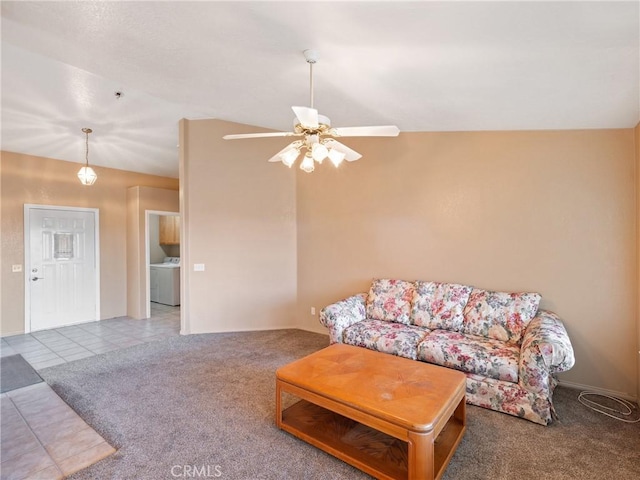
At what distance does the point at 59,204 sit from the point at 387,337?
5.73 m

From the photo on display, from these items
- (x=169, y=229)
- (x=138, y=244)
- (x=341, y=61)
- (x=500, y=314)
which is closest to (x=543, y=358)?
(x=500, y=314)

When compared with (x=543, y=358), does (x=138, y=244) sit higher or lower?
higher

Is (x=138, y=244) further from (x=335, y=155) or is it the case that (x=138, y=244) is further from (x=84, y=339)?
(x=335, y=155)

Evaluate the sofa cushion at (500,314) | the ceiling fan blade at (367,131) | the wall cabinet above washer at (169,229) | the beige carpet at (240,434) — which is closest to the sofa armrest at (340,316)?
the beige carpet at (240,434)

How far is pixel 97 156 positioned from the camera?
525 centimetres

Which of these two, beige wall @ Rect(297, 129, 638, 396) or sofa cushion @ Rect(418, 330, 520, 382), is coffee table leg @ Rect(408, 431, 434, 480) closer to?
sofa cushion @ Rect(418, 330, 520, 382)

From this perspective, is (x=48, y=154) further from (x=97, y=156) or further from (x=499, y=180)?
(x=499, y=180)

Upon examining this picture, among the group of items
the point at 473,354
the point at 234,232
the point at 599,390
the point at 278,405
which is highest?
the point at 234,232

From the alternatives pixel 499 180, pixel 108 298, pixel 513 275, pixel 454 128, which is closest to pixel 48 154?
pixel 108 298

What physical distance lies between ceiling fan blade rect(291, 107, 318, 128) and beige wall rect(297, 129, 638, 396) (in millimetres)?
2154

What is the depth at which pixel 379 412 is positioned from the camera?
177 centimetres

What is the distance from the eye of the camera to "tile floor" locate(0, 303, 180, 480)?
194 centimetres

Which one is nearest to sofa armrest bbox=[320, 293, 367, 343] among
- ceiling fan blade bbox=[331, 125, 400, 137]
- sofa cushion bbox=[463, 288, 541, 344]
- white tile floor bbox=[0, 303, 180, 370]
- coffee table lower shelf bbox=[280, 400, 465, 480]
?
coffee table lower shelf bbox=[280, 400, 465, 480]

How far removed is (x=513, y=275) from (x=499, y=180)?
1.05 m
